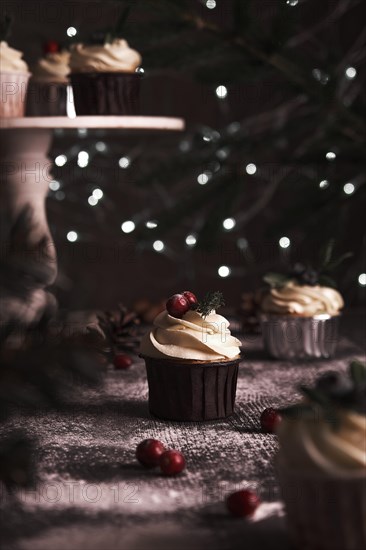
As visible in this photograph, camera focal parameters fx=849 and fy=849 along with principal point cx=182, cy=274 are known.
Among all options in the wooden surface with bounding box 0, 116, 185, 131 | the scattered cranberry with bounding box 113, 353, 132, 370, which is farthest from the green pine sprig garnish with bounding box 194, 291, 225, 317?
the wooden surface with bounding box 0, 116, 185, 131

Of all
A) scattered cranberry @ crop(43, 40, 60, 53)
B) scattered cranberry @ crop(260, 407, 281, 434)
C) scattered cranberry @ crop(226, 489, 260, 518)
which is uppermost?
A: scattered cranberry @ crop(43, 40, 60, 53)

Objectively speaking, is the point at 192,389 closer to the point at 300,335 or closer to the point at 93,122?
the point at 300,335

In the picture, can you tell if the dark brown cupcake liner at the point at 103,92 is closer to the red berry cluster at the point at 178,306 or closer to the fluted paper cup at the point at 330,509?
the red berry cluster at the point at 178,306

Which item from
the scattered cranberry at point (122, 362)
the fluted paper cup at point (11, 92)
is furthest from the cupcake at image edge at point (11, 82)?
the scattered cranberry at point (122, 362)

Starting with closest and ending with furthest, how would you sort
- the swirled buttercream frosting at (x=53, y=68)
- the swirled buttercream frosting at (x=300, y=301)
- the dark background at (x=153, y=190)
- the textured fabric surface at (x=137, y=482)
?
the textured fabric surface at (x=137, y=482), the swirled buttercream frosting at (x=300, y=301), the swirled buttercream frosting at (x=53, y=68), the dark background at (x=153, y=190)

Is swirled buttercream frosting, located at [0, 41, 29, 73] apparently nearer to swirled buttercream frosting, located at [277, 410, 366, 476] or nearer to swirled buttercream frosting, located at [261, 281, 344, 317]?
swirled buttercream frosting, located at [261, 281, 344, 317]

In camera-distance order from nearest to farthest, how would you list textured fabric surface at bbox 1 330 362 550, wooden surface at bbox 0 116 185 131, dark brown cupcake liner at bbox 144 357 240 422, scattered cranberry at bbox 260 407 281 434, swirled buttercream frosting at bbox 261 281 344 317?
1. textured fabric surface at bbox 1 330 362 550
2. scattered cranberry at bbox 260 407 281 434
3. dark brown cupcake liner at bbox 144 357 240 422
4. wooden surface at bbox 0 116 185 131
5. swirled buttercream frosting at bbox 261 281 344 317
